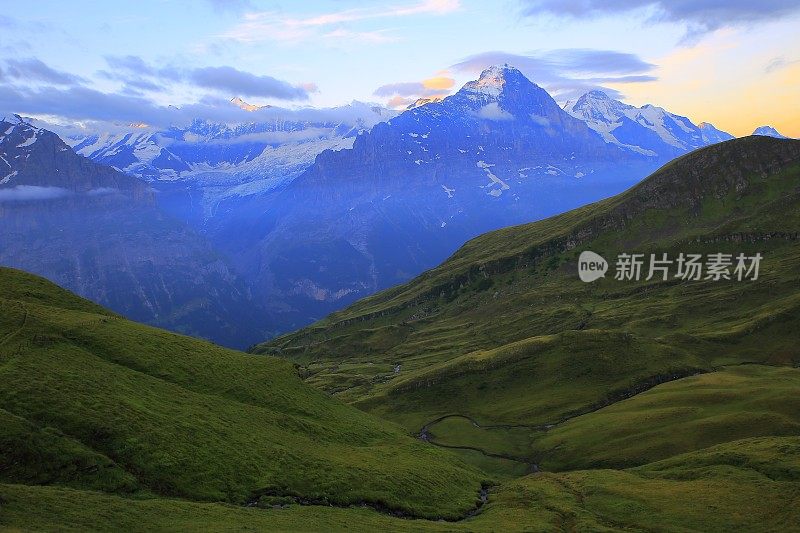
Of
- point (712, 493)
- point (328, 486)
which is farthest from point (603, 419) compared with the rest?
point (328, 486)

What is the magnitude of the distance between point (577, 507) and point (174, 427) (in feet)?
206

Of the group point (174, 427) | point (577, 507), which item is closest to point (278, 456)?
point (174, 427)

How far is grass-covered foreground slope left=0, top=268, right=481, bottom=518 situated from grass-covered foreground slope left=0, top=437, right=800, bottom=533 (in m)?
5.56

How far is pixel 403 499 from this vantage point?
310ft

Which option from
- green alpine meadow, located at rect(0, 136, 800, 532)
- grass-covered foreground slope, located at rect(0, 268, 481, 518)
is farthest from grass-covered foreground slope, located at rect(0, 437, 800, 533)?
grass-covered foreground slope, located at rect(0, 268, 481, 518)

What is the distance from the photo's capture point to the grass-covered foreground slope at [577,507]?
204 ft

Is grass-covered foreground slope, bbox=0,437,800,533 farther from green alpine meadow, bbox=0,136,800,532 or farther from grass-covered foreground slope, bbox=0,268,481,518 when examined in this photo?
grass-covered foreground slope, bbox=0,268,481,518

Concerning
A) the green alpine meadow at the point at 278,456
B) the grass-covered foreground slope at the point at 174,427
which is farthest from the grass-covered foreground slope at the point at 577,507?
the grass-covered foreground slope at the point at 174,427

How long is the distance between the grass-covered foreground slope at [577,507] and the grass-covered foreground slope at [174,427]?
5.56 metres

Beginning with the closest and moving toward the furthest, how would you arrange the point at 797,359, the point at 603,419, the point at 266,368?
the point at 266,368 < the point at 603,419 < the point at 797,359

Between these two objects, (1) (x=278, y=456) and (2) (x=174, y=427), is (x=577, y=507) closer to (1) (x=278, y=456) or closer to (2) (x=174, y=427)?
(1) (x=278, y=456)

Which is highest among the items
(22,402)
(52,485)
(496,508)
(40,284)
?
(40,284)

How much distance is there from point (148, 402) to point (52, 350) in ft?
64.6

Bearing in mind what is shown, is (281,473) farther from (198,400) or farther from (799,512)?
(799,512)
